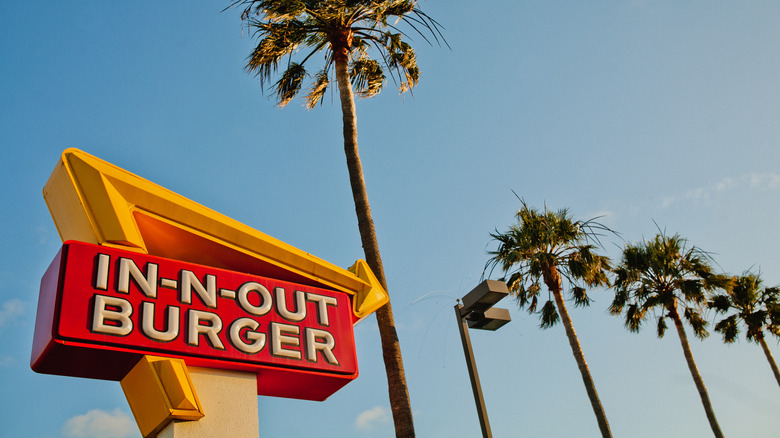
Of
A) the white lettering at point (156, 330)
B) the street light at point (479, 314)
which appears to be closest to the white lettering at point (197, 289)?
the white lettering at point (156, 330)

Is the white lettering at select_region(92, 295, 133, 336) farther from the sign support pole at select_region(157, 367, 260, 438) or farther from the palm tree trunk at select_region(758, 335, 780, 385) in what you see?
the palm tree trunk at select_region(758, 335, 780, 385)

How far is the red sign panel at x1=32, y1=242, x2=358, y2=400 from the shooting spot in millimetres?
5547

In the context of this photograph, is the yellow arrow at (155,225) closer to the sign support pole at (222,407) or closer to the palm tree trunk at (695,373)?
the sign support pole at (222,407)

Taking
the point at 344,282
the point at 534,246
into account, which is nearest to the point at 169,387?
the point at 344,282

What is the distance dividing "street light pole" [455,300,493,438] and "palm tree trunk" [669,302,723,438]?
45.4 feet

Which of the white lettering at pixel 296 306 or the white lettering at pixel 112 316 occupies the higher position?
the white lettering at pixel 296 306

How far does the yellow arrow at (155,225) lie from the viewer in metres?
6.06

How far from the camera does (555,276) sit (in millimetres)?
17359

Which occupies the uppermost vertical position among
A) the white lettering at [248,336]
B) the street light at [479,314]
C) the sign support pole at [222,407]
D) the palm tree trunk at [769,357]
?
the palm tree trunk at [769,357]

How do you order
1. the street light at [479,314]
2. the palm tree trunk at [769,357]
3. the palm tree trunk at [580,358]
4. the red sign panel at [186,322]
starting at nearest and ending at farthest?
the red sign panel at [186,322] < the street light at [479,314] < the palm tree trunk at [580,358] < the palm tree trunk at [769,357]

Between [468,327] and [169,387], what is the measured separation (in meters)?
3.99

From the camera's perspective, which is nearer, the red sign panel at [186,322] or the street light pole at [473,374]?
the red sign panel at [186,322]

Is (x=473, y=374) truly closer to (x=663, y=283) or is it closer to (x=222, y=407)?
(x=222, y=407)

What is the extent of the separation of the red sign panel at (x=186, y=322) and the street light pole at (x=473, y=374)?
1584 millimetres
